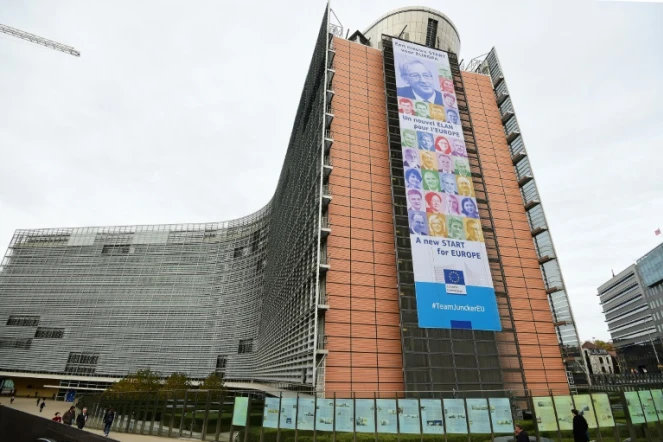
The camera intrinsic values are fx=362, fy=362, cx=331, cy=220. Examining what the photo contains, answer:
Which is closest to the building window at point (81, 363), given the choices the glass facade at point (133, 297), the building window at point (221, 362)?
the glass facade at point (133, 297)

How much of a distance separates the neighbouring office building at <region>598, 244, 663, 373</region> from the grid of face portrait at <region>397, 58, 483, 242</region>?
8294cm

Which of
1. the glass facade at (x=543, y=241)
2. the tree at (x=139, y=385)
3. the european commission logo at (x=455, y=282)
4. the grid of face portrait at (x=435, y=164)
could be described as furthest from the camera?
the tree at (x=139, y=385)

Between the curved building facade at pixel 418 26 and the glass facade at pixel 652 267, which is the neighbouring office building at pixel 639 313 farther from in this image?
the curved building facade at pixel 418 26

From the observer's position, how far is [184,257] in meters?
85.9

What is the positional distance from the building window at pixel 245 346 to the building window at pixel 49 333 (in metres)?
42.2

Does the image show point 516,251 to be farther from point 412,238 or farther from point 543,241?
point 412,238

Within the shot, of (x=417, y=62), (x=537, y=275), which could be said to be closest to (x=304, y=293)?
(x=537, y=275)

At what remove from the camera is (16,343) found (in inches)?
3228

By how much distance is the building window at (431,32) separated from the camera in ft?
164

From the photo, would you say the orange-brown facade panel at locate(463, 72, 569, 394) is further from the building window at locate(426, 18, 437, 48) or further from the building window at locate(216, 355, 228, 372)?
the building window at locate(216, 355, 228, 372)

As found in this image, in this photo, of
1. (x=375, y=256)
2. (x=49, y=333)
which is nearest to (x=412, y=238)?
(x=375, y=256)

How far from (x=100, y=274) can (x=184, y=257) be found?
20.6 metres

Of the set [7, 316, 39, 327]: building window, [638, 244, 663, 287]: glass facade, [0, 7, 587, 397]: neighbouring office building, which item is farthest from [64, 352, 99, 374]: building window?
[638, 244, 663, 287]: glass facade

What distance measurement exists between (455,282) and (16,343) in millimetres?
98767
